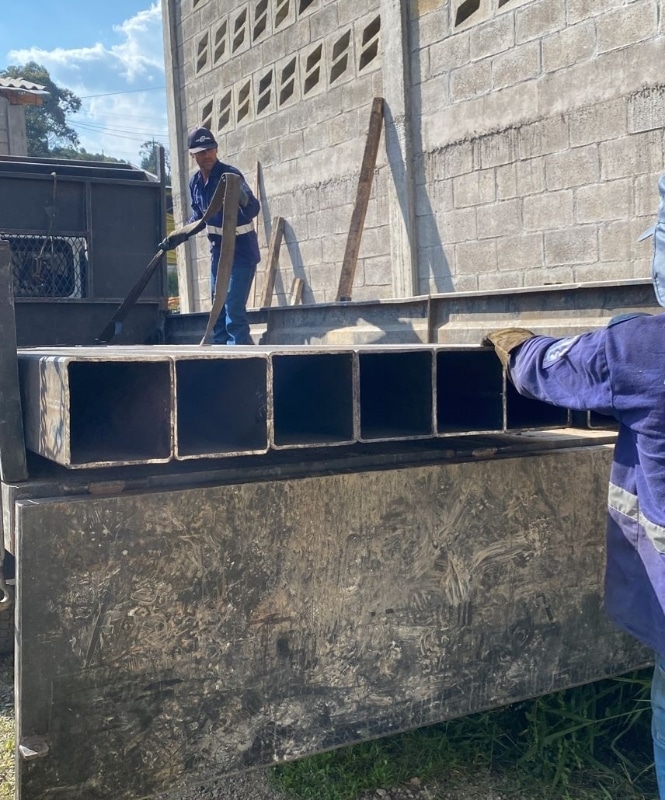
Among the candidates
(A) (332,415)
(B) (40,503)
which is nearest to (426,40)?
(A) (332,415)

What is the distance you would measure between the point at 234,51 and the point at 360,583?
29.4ft

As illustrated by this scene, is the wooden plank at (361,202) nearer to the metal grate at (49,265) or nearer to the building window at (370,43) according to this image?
the building window at (370,43)

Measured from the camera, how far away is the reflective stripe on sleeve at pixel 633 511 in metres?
1.92

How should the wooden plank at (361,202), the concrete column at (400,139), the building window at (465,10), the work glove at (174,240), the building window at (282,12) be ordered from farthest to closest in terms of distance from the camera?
the building window at (282,12) < the wooden plank at (361,202) < the concrete column at (400,139) < the building window at (465,10) < the work glove at (174,240)

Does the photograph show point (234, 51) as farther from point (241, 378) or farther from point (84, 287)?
point (241, 378)

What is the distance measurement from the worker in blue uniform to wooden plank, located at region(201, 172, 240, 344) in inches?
11.0

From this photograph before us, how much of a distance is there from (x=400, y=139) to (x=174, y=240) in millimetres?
2926

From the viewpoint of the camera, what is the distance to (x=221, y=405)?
1948 mm

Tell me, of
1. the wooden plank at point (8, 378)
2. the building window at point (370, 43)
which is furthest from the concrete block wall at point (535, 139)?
the wooden plank at point (8, 378)

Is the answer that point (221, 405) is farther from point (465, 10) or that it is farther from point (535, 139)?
point (465, 10)

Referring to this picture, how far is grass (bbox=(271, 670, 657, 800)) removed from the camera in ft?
8.37

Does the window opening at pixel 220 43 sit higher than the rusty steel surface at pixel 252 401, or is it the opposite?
the window opening at pixel 220 43

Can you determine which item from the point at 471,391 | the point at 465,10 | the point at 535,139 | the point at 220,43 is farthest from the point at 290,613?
the point at 220,43

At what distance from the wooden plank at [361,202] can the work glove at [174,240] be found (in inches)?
101
